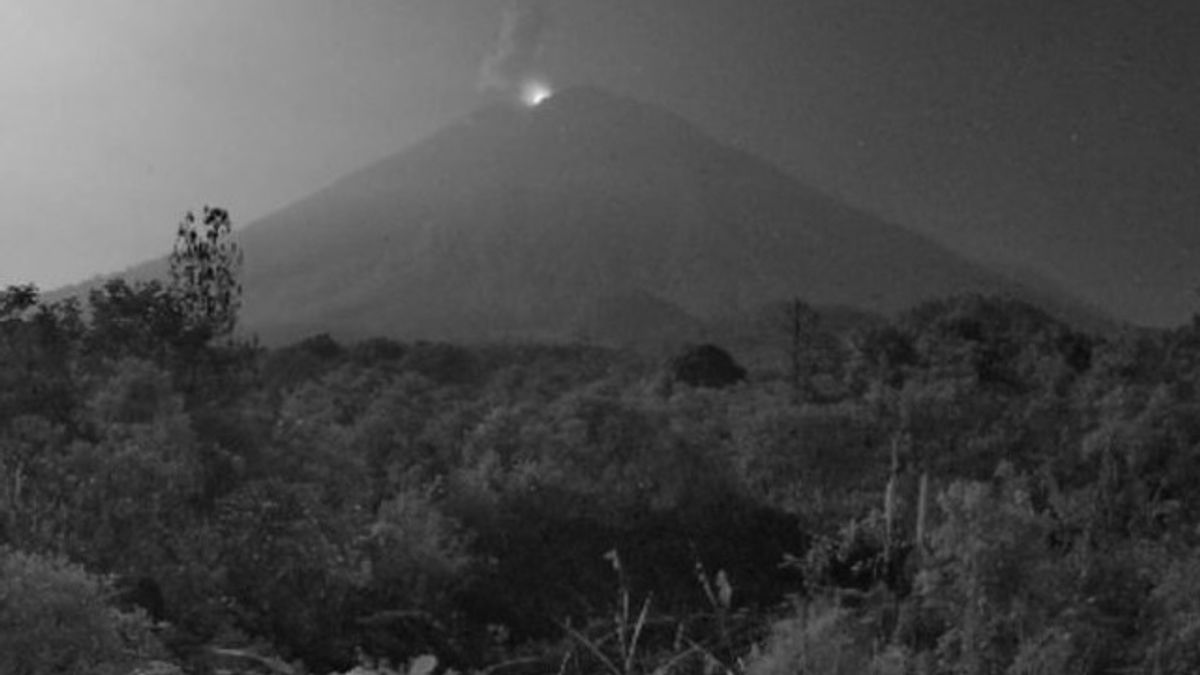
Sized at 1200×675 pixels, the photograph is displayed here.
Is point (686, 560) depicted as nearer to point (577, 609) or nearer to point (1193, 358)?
point (577, 609)

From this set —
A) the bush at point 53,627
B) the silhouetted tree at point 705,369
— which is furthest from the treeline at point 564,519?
the silhouetted tree at point 705,369

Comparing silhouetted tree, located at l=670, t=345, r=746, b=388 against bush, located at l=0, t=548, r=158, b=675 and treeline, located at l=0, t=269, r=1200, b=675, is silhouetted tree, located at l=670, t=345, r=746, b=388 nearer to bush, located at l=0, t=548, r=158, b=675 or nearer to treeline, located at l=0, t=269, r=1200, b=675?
treeline, located at l=0, t=269, r=1200, b=675

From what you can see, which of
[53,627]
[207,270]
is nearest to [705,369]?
[207,270]

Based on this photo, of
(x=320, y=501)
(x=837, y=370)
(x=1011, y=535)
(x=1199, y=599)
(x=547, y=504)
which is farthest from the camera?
(x=837, y=370)

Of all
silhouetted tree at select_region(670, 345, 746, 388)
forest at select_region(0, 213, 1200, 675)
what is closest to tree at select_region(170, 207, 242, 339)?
forest at select_region(0, 213, 1200, 675)

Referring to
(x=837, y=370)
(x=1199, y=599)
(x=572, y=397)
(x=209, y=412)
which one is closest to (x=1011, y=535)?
(x=1199, y=599)
